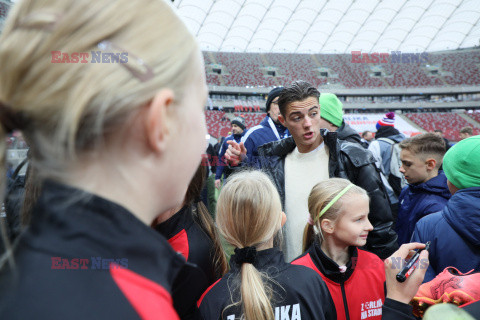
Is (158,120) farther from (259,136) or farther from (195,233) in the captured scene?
(259,136)

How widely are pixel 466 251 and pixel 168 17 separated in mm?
2327

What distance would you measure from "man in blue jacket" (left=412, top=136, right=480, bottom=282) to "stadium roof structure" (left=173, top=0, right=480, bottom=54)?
2720 centimetres

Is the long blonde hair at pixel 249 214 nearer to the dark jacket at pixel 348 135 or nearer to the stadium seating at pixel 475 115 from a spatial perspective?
the dark jacket at pixel 348 135

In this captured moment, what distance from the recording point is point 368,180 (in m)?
2.67

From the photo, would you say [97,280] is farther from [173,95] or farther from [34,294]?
[173,95]

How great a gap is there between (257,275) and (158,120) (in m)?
1.31

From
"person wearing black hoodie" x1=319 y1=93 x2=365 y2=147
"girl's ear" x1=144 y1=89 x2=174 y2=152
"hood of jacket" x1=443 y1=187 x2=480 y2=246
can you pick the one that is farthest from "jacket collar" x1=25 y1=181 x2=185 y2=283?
"person wearing black hoodie" x1=319 y1=93 x2=365 y2=147

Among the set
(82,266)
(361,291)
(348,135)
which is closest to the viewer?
(82,266)

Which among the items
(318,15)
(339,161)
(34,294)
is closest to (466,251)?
(339,161)

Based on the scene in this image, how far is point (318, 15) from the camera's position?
30.1 m

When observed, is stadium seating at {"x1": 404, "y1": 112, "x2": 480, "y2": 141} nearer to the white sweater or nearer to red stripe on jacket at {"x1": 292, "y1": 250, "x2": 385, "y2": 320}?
the white sweater

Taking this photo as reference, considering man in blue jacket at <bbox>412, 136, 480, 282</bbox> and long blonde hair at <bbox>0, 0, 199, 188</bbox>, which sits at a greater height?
long blonde hair at <bbox>0, 0, 199, 188</bbox>

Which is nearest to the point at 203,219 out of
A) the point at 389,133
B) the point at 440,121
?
the point at 389,133

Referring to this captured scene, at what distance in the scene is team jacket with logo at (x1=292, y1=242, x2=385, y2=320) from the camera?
2.13 meters
